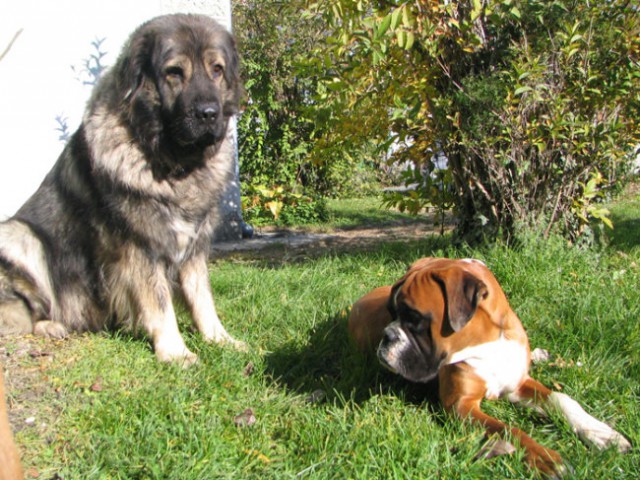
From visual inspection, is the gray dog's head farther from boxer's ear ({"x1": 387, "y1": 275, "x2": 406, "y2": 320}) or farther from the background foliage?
boxer's ear ({"x1": 387, "y1": 275, "x2": 406, "y2": 320})

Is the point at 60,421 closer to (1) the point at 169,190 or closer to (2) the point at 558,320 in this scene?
(1) the point at 169,190

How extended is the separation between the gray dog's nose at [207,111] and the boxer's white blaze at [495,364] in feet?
6.07

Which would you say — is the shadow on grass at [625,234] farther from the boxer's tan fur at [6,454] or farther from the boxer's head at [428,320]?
the boxer's tan fur at [6,454]

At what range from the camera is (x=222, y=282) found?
4.89m

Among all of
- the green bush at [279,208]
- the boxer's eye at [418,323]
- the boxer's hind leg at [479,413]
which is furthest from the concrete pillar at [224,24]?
the boxer's hind leg at [479,413]

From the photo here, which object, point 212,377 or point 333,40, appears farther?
point 333,40

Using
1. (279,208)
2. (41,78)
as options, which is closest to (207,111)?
(41,78)

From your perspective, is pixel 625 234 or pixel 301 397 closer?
pixel 301 397

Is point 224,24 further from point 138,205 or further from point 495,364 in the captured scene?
point 495,364

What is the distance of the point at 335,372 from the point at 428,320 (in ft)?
2.56

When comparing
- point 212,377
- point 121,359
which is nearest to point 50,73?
point 121,359

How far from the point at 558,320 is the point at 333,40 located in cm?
246

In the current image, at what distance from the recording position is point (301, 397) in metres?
2.98

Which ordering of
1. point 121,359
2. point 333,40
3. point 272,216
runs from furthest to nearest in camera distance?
point 272,216 → point 333,40 → point 121,359
